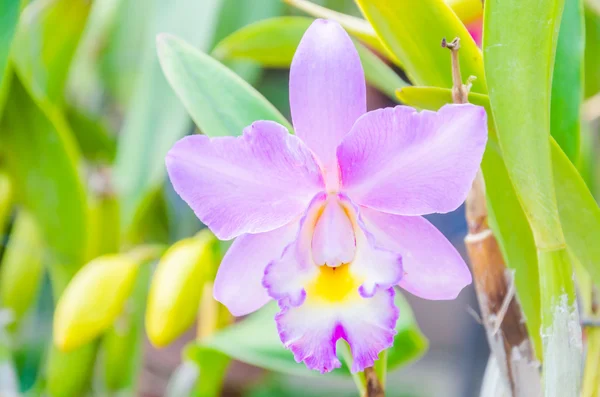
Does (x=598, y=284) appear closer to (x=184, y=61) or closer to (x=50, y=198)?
(x=184, y=61)

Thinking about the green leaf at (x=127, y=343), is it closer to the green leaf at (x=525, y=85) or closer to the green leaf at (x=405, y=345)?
the green leaf at (x=405, y=345)

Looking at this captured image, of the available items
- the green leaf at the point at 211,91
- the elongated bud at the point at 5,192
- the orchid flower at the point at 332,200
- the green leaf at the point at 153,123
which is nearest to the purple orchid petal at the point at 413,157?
the orchid flower at the point at 332,200

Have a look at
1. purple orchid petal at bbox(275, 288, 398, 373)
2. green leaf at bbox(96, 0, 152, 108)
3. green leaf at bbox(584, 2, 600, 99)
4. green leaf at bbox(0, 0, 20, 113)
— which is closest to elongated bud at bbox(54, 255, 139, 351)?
green leaf at bbox(0, 0, 20, 113)

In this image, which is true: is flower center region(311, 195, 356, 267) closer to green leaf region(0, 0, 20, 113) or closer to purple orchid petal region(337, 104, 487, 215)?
purple orchid petal region(337, 104, 487, 215)

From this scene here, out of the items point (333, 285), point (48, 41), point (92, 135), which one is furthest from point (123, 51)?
point (333, 285)

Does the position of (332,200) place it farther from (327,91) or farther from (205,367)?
(205,367)

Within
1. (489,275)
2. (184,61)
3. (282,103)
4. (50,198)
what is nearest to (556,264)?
(489,275)
